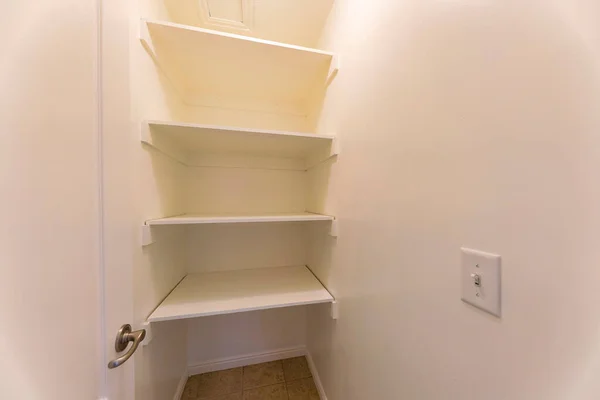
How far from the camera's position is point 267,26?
119 centimetres

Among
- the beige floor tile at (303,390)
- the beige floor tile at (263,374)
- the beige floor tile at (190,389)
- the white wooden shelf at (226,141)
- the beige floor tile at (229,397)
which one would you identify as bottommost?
the beige floor tile at (303,390)

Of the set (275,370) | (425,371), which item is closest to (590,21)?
(425,371)

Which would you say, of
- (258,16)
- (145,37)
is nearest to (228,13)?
(258,16)

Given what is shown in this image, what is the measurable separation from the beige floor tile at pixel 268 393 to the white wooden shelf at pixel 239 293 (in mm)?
744

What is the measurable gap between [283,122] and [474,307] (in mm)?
1539

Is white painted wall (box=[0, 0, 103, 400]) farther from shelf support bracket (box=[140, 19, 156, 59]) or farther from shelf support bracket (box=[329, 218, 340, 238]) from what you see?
shelf support bracket (box=[329, 218, 340, 238])

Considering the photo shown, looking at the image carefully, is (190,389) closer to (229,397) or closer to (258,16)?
(229,397)

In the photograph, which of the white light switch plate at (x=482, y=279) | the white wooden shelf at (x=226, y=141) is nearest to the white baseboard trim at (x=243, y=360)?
the white wooden shelf at (x=226, y=141)

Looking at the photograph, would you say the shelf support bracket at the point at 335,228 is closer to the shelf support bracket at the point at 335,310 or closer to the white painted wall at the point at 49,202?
the shelf support bracket at the point at 335,310

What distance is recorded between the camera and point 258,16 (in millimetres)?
1120

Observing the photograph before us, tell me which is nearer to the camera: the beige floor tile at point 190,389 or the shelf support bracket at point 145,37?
the shelf support bracket at point 145,37

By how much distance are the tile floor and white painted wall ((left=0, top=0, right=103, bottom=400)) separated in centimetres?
118

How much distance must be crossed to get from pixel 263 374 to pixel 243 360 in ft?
0.62

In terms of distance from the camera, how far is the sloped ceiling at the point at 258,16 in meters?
1.04
